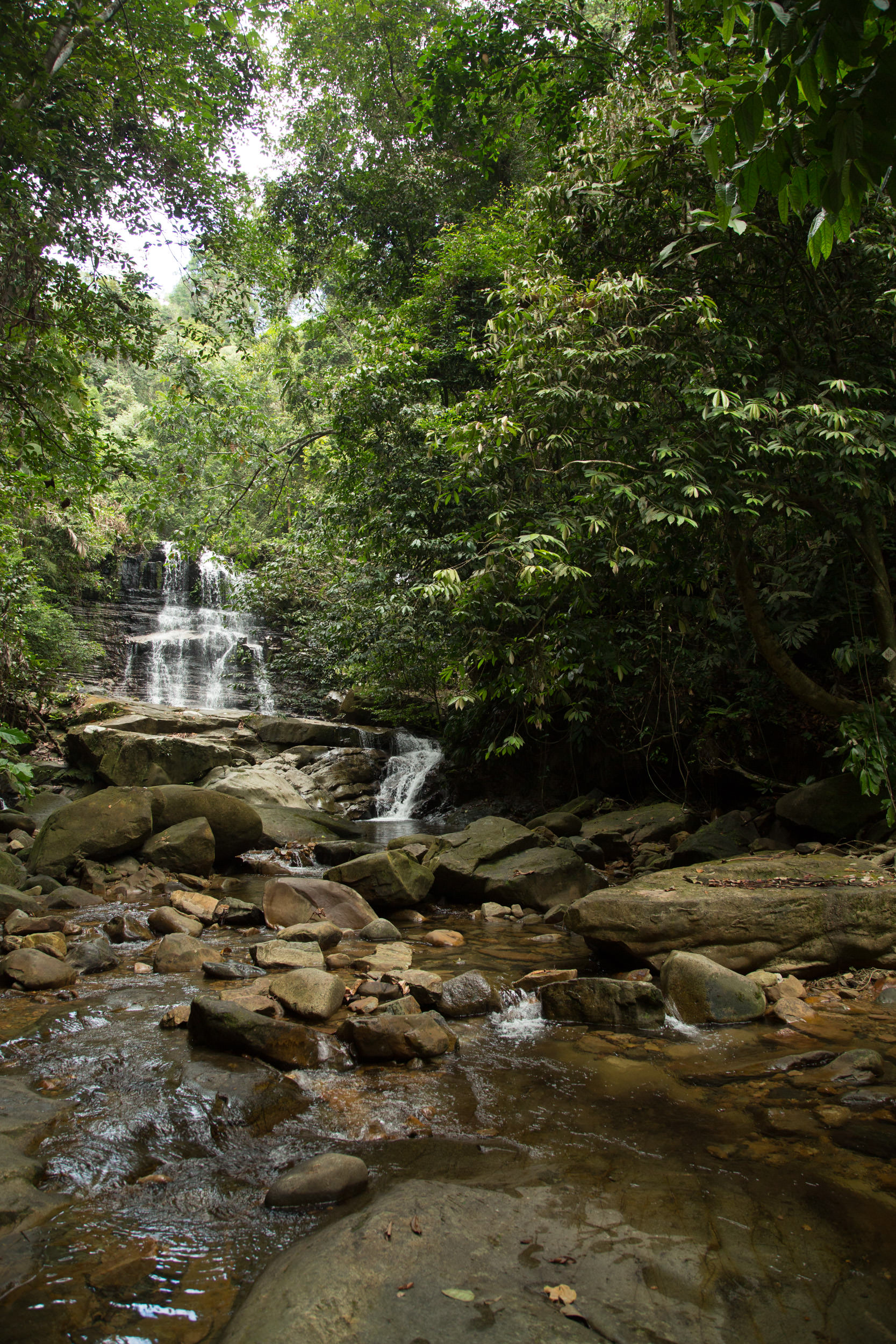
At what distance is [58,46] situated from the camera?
7.30 meters

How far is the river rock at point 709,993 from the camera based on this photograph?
13.7 feet

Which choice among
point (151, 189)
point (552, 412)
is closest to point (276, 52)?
point (151, 189)

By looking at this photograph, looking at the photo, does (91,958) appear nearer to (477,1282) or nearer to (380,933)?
(380,933)

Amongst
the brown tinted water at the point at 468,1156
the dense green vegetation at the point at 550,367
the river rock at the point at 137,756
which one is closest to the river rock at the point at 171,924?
the brown tinted water at the point at 468,1156

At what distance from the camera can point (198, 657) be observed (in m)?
20.7

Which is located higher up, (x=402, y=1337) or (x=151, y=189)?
(x=151, y=189)

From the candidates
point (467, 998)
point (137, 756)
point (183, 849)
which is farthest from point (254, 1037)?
point (137, 756)

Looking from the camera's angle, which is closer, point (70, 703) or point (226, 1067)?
point (226, 1067)

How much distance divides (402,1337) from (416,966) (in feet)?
11.8

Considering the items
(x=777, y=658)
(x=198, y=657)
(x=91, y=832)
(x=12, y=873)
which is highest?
(x=198, y=657)

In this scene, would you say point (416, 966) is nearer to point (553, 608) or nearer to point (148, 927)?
point (148, 927)

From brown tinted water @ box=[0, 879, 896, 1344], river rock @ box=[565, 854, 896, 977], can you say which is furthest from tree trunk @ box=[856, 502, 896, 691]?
brown tinted water @ box=[0, 879, 896, 1344]

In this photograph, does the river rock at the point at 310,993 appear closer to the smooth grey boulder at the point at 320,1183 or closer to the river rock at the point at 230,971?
the river rock at the point at 230,971

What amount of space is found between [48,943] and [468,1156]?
3.66 meters
